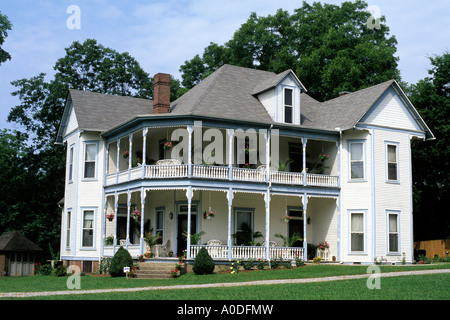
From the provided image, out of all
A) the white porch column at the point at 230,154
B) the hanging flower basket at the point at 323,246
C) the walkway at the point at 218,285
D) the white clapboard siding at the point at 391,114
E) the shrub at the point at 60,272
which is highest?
the white clapboard siding at the point at 391,114

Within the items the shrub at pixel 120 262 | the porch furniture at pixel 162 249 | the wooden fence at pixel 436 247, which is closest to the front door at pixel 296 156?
the porch furniture at pixel 162 249

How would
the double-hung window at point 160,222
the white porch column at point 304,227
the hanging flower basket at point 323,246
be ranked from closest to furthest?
1. the white porch column at point 304,227
2. the hanging flower basket at point 323,246
3. the double-hung window at point 160,222

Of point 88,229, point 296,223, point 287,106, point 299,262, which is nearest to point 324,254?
point 296,223

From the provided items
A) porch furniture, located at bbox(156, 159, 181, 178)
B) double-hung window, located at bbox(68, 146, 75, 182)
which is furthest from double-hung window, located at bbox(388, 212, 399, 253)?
double-hung window, located at bbox(68, 146, 75, 182)

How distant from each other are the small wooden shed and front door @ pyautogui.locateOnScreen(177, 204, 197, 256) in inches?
420

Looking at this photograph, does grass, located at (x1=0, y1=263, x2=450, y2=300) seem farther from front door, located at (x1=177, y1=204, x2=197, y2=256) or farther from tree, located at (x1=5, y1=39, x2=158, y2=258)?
tree, located at (x1=5, y1=39, x2=158, y2=258)

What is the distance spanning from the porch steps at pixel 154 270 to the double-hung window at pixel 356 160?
10.0 metres

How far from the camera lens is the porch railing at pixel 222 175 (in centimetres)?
2569

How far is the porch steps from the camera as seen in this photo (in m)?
23.4

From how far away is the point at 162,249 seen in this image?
89.0 feet

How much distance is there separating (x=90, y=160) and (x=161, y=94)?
5.55 metres

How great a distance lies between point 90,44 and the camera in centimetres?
4691

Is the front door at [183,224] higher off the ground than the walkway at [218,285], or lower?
higher

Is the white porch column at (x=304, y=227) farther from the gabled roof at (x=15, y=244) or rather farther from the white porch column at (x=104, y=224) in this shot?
the gabled roof at (x=15, y=244)
